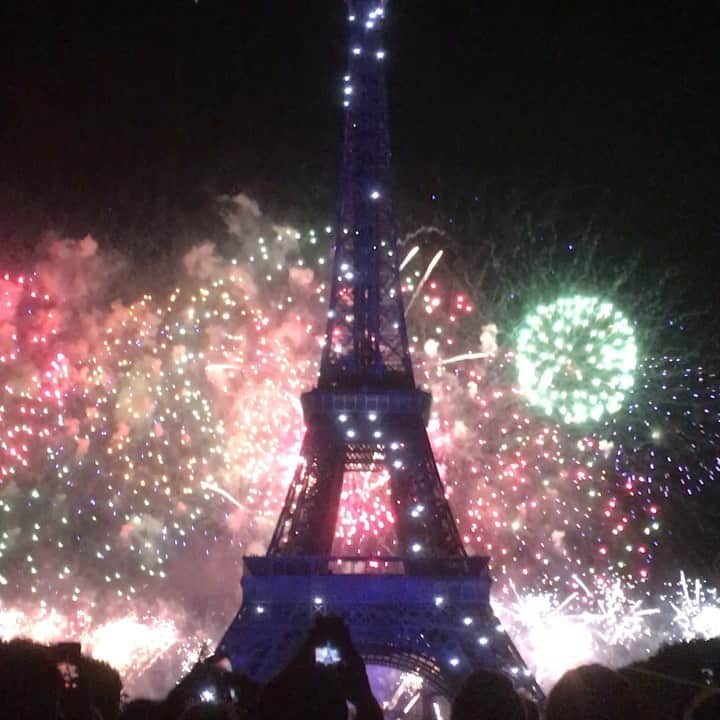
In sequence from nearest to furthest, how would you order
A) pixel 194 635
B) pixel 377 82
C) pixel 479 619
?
pixel 479 619, pixel 377 82, pixel 194 635

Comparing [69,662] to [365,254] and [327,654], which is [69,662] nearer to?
[327,654]

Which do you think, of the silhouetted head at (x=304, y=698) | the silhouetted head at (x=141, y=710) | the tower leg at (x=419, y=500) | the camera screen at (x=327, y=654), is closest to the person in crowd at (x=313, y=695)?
the silhouetted head at (x=304, y=698)

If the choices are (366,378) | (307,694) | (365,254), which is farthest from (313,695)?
(365,254)

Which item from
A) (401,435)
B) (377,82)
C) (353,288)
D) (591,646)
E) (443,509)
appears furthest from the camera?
(591,646)

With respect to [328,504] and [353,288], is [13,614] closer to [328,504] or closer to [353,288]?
[328,504]

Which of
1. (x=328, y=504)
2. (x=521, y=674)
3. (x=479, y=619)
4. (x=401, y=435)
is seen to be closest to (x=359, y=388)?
(x=401, y=435)

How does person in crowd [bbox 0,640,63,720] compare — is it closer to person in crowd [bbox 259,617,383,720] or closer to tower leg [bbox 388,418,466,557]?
person in crowd [bbox 259,617,383,720]

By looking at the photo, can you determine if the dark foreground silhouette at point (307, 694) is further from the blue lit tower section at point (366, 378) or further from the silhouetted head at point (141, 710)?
the blue lit tower section at point (366, 378)
